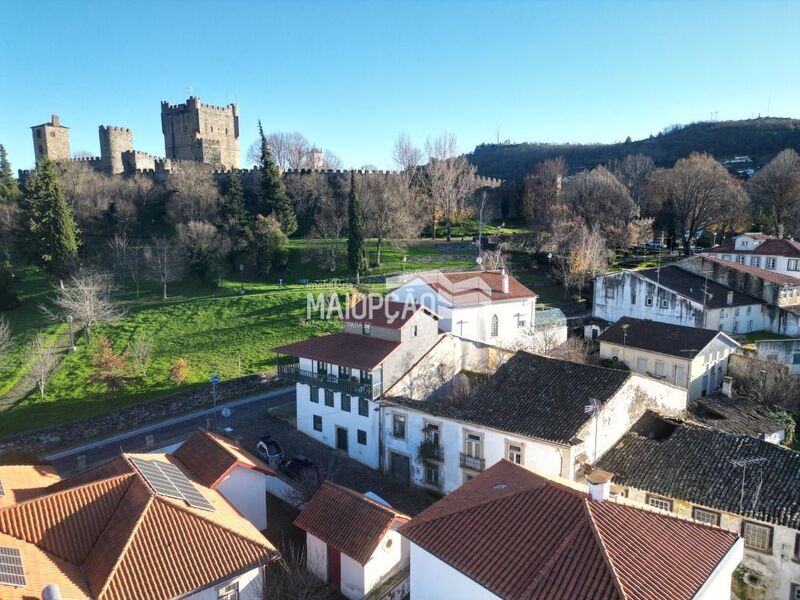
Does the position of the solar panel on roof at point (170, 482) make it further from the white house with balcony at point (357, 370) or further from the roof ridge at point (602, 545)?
the roof ridge at point (602, 545)

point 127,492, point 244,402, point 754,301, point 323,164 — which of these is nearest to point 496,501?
point 127,492

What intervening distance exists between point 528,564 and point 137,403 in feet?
76.0

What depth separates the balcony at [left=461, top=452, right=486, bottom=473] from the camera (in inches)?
774

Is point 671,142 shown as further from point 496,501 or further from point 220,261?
point 496,501

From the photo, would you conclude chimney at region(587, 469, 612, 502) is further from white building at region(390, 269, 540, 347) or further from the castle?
the castle

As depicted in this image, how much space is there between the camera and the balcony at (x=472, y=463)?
19656 mm

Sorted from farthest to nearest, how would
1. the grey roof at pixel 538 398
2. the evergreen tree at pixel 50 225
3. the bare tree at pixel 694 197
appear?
the bare tree at pixel 694 197 → the evergreen tree at pixel 50 225 → the grey roof at pixel 538 398

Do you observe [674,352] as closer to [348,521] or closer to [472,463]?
[472,463]

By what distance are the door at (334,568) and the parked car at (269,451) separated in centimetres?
771

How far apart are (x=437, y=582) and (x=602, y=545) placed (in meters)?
3.86

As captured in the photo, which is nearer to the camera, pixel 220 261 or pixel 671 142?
pixel 220 261

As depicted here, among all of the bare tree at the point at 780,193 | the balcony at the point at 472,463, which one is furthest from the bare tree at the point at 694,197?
the balcony at the point at 472,463

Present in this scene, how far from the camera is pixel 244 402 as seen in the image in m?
29.4

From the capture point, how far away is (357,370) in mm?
23312
